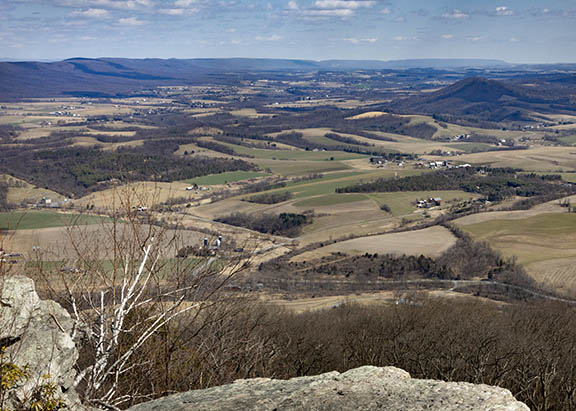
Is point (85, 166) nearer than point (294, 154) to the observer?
Yes

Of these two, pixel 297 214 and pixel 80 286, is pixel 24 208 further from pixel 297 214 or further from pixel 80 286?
pixel 80 286

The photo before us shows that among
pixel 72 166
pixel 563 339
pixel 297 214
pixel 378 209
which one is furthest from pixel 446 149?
pixel 563 339

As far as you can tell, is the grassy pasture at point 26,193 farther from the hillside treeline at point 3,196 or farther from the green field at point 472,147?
the green field at point 472,147

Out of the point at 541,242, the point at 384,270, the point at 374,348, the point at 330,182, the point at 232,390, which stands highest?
the point at 232,390

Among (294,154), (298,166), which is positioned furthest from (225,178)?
(294,154)

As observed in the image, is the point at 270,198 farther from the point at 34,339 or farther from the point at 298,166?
the point at 34,339
